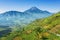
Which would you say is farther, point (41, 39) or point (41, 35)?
point (41, 35)

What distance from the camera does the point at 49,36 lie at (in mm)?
193625

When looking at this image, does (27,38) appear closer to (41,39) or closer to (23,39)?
(23,39)

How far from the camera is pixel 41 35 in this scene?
639 feet

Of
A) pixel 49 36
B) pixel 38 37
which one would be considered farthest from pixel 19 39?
pixel 49 36

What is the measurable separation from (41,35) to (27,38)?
16770mm

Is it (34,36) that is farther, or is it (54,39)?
(34,36)

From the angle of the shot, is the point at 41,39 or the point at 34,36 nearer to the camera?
the point at 41,39

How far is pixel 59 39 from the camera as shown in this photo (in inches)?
7323

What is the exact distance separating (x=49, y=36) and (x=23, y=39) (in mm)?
30168

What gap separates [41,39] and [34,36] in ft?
53.1

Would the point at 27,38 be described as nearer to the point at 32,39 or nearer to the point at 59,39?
the point at 32,39

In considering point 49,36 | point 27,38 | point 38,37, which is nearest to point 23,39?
point 27,38

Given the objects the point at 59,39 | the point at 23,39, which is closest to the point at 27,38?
the point at 23,39

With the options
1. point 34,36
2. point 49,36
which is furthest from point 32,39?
point 49,36
